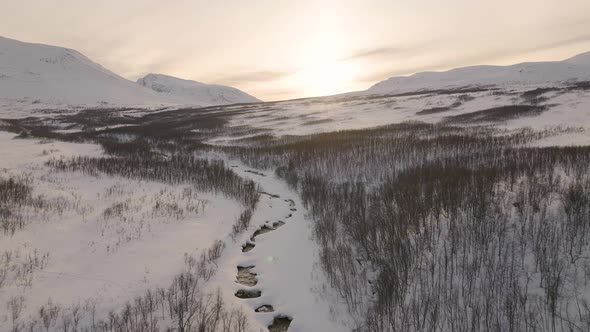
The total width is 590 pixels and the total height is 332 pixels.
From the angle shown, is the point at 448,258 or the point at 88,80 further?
the point at 88,80

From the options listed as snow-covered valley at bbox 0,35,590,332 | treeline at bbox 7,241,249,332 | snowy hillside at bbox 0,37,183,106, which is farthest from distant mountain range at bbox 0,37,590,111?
treeline at bbox 7,241,249,332

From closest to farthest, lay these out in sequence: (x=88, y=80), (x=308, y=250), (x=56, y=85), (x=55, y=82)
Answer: (x=308, y=250), (x=56, y=85), (x=55, y=82), (x=88, y=80)

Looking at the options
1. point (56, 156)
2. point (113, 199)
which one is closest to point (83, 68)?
point (56, 156)

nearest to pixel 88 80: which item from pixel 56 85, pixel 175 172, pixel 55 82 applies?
pixel 55 82

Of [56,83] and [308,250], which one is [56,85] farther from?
[308,250]

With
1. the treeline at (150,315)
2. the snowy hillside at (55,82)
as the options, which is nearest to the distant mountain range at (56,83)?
the snowy hillside at (55,82)

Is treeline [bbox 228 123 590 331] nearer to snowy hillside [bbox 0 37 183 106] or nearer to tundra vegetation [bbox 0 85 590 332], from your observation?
tundra vegetation [bbox 0 85 590 332]
